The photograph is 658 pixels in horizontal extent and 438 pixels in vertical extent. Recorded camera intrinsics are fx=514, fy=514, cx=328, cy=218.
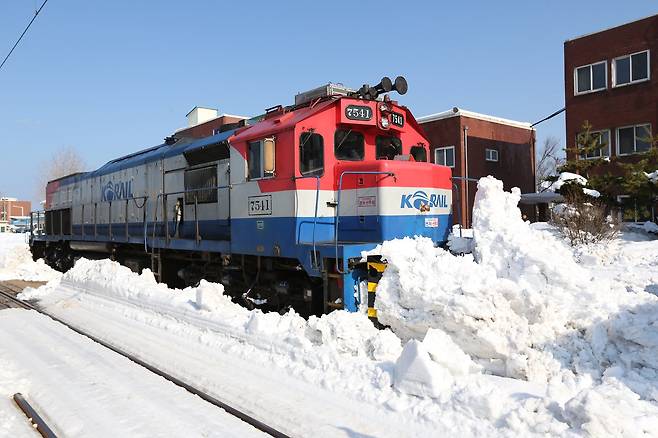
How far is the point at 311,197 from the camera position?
7.09 m

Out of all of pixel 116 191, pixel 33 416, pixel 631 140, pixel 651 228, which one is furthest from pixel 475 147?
pixel 33 416

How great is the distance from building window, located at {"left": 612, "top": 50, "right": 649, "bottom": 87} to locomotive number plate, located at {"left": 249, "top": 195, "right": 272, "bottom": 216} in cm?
1951

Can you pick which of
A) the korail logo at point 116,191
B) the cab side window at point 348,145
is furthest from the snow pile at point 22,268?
the cab side window at point 348,145

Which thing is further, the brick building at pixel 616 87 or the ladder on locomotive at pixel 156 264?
the brick building at pixel 616 87

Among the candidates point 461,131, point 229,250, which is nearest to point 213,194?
point 229,250

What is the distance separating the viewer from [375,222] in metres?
6.90

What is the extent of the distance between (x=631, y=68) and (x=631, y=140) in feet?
9.70

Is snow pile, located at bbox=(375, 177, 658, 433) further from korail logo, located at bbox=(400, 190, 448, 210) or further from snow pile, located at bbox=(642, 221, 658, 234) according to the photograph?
snow pile, located at bbox=(642, 221, 658, 234)

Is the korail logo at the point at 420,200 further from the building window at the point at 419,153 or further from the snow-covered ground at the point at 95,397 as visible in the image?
the snow-covered ground at the point at 95,397

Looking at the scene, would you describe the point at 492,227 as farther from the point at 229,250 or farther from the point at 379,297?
the point at 229,250

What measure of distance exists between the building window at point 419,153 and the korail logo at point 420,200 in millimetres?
1131

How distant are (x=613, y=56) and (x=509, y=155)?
7763mm

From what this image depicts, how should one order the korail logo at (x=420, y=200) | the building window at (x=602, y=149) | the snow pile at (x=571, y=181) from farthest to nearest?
the building window at (x=602, y=149) < the snow pile at (x=571, y=181) < the korail logo at (x=420, y=200)

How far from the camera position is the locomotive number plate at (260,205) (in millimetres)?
7426
